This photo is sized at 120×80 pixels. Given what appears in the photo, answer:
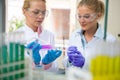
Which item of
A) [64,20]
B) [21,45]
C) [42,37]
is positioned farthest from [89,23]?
[21,45]

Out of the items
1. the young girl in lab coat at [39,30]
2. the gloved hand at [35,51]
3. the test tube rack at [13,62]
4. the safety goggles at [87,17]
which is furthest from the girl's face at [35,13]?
the test tube rack at [13,62]

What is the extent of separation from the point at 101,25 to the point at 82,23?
13 centimetres

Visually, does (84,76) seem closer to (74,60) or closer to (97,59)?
(97,59)

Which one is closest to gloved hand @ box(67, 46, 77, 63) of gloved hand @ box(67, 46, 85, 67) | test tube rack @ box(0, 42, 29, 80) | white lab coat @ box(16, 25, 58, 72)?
gloved hand @ box(67, 46, 85, 67)

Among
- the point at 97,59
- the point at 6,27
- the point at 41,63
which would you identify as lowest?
the point at 41,63

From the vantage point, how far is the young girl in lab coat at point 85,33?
1336 millimetres

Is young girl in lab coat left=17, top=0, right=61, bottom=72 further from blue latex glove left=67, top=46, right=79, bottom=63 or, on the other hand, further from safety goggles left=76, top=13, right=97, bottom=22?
safety goggles left=76, top=13, right=97, bottom=22

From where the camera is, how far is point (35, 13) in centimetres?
151

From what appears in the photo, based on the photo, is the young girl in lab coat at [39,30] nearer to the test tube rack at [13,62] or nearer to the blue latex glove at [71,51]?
the blue latex glove at [71,51]

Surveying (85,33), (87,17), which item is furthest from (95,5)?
→ (85,33)

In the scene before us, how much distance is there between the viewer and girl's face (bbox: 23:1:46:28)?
1485 millimetres

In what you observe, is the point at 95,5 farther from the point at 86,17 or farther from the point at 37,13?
the point at 37,13

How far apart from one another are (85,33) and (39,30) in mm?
344

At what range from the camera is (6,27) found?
1.54m
